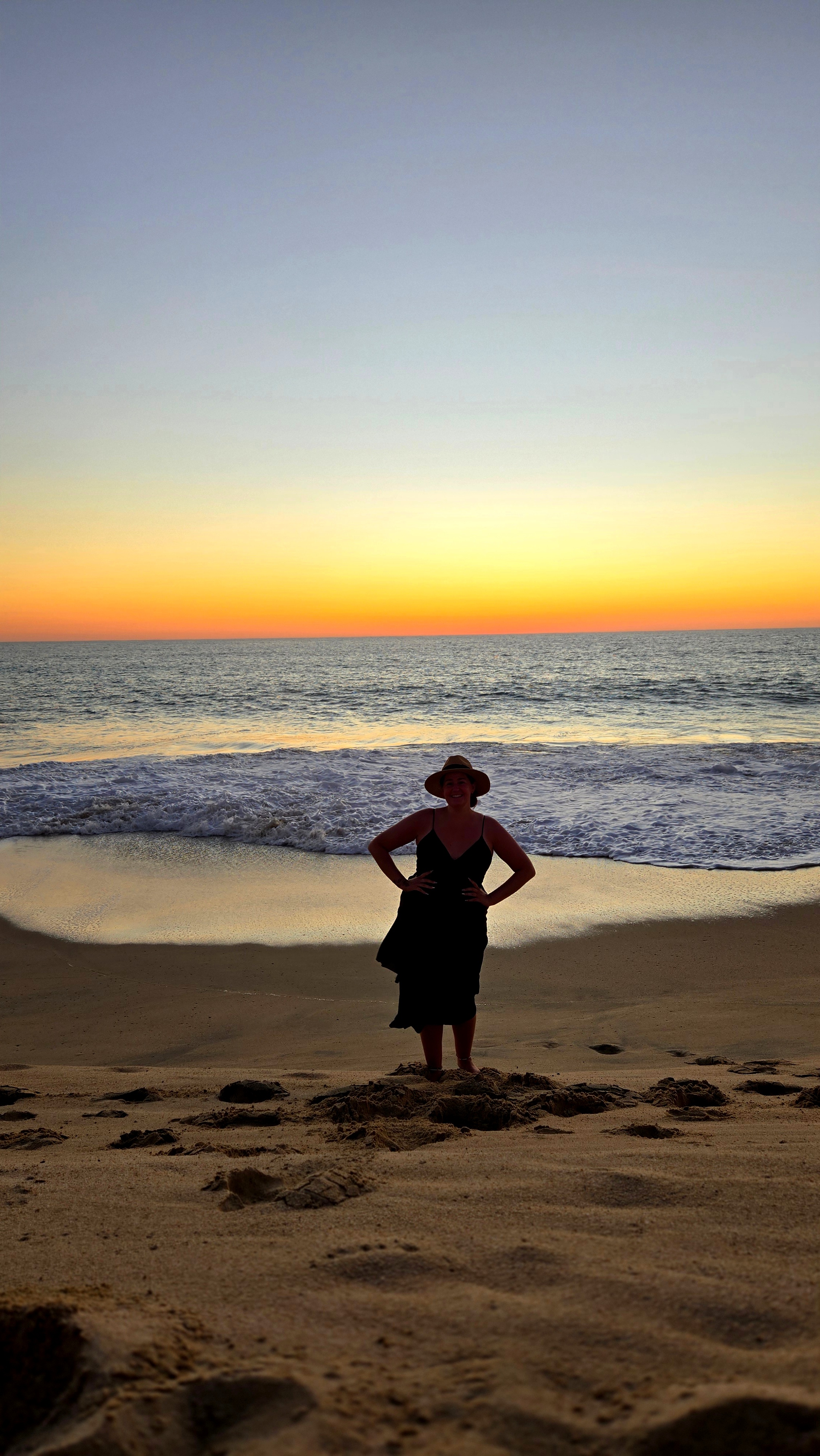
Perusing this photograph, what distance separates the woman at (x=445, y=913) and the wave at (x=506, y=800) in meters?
5.98

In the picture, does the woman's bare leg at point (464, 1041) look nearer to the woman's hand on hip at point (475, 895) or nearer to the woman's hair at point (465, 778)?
the woman's hand on hip at point (475, 895)

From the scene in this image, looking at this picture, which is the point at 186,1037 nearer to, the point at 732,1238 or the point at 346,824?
the point at 732,1238

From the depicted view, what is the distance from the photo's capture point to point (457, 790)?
15.1ft

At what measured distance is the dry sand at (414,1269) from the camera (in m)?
1.56

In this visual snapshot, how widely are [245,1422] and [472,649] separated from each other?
113207 millimetres

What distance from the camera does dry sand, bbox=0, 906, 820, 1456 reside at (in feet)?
5.12

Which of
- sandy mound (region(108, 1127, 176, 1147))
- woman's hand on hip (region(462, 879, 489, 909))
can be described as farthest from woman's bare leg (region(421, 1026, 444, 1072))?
sandy mound (region(108, 1127, 176, 1147))

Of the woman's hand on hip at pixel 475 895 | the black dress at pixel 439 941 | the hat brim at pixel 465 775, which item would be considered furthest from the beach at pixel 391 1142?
the hat brim at pixel 465 775

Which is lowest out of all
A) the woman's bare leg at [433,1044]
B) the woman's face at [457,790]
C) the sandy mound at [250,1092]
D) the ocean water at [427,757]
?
the sandy mound at [250,1092]

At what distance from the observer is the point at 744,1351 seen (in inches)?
66.5

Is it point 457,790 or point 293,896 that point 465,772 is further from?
point 293,896

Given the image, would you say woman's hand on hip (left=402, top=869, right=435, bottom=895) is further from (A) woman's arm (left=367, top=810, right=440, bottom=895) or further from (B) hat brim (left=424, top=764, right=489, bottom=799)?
(B) hat brim (left=424, top=764, right=489, bottom=799)

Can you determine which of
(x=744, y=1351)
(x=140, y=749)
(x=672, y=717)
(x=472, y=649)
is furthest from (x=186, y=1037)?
(x=472, y=649)

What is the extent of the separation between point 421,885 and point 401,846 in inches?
11.5
